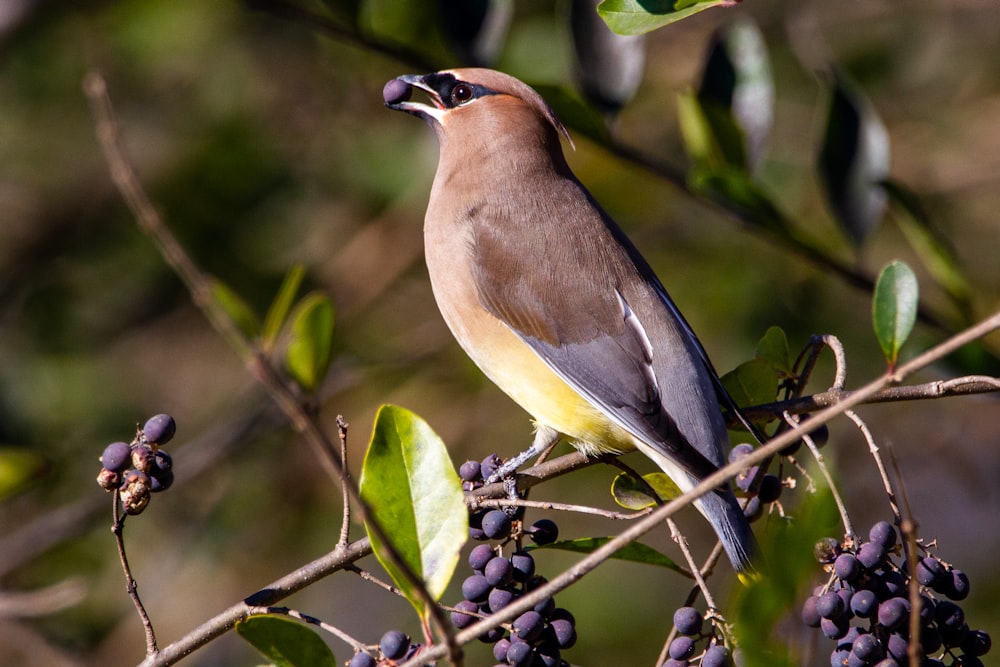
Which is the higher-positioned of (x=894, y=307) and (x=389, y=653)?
(x=894, y=307)

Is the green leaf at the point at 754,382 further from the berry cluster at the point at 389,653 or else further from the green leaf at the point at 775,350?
the berry cluster at the point at 389,653

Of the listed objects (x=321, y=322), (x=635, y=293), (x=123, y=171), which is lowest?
(x=635, y=293)

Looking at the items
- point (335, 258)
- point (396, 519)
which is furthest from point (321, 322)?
point (335, 258)

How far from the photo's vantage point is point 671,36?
5.20 meters

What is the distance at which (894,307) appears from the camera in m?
2.18

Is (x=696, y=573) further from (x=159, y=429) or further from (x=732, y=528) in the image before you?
(x=159, y=429)

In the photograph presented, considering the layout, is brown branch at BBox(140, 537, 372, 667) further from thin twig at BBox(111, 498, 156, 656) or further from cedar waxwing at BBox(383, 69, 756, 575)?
cedar waxwing at BBox(383, 69, 756, 575)

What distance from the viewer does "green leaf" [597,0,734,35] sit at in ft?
7.25

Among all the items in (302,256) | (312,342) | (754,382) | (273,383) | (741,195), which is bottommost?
(302,256)

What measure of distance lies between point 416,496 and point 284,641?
0.32 meters

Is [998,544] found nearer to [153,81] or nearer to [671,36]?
[671,36]

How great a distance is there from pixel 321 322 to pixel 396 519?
441 millimetres

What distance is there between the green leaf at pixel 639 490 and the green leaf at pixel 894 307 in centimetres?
54

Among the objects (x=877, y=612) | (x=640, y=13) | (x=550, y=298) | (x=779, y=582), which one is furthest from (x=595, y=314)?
(x=779, y=582)
